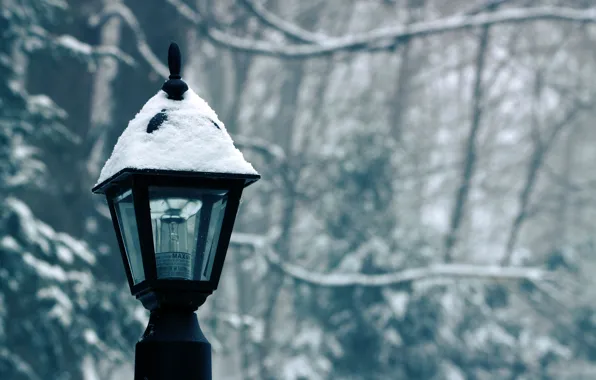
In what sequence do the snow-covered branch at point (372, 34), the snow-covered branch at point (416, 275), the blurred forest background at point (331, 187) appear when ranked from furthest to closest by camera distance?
1. the snow-covered branch at point (416, 275)
2. the snow-covered branch at point (372, 34)
3. the blurred forest background at point (331, 187)

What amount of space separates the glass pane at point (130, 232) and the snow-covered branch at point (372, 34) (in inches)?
397

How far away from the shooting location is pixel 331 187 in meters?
18.5

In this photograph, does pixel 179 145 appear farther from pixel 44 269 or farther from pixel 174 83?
pixel 44 269

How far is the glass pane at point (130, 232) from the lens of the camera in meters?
3.60

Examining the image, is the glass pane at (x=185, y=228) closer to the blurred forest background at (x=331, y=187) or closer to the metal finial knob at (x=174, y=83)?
the metal finial knob at (x=174, y=83)

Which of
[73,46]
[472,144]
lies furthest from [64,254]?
[472,144]

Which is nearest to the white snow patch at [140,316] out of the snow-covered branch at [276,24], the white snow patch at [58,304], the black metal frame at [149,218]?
the white snow patch at [58,304]

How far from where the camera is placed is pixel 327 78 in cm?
2248

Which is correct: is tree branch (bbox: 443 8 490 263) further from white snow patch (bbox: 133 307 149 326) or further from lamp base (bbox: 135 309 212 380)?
lamp base (bbox: 135 309 212 380)

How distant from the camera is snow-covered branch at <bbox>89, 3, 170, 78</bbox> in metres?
12.2

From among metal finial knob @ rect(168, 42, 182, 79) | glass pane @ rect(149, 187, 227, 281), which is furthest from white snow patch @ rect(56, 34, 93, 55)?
glass pane @ rect(149, 187, 227, 281)

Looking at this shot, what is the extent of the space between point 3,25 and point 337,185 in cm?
871

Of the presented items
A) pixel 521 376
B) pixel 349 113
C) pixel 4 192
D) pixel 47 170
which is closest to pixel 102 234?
→ pixel 47 170

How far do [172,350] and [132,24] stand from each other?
9409mm
